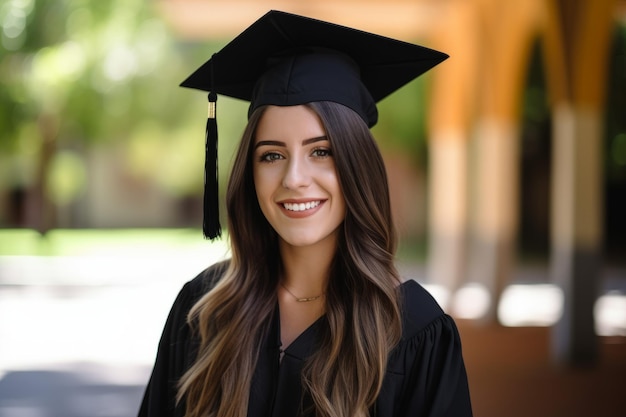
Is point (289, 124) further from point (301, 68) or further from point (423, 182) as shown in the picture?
point (423, 182)

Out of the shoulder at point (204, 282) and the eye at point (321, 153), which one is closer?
the eye at point (321, 153)

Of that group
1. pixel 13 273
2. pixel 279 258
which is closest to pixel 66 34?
pixel 13 273

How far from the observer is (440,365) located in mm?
2055

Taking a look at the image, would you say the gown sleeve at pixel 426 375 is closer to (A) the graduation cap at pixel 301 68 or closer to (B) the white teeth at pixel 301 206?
(B) the white teeth at pixel 301 206

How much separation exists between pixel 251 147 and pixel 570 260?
5.55 m

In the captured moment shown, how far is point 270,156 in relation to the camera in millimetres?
2062

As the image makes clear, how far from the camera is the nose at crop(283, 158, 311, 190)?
Answer: 6.45 ft

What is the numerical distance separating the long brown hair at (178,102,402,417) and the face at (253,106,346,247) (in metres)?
0.03

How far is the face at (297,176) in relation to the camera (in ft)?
6.52

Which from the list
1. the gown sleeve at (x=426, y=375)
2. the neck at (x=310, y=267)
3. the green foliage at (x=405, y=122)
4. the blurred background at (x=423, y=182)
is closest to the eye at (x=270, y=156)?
the neck at (x=310, y=267)

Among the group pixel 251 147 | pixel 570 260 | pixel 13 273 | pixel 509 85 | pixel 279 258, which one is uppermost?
pixel 509 85

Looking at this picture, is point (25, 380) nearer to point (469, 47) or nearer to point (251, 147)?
point (251, 147)

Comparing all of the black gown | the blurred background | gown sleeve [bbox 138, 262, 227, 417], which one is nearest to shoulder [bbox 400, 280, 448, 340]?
the black gown

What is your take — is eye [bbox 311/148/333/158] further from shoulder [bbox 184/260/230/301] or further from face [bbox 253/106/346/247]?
shoulder [bbox 184/260/230/301]
